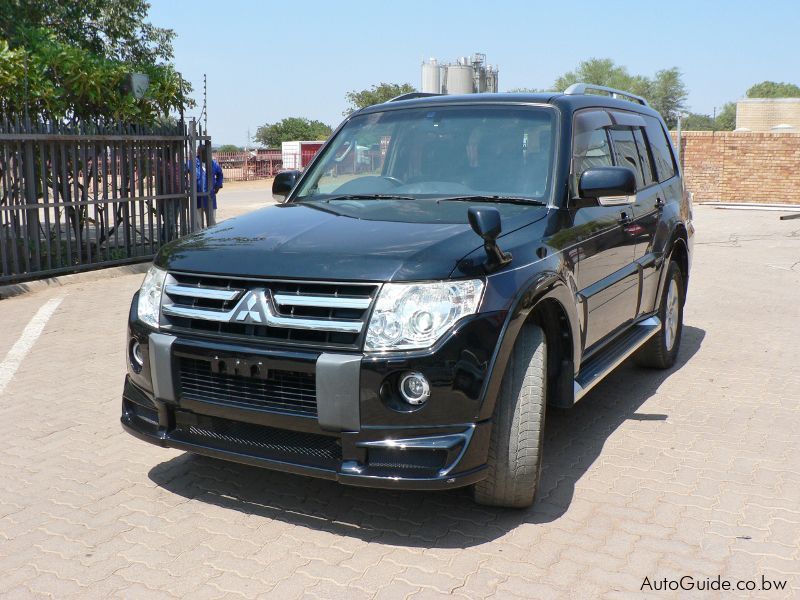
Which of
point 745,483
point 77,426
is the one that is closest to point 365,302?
point 745,483

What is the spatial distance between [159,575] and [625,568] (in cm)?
190

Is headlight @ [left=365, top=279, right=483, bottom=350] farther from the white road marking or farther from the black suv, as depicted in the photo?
the white road marking

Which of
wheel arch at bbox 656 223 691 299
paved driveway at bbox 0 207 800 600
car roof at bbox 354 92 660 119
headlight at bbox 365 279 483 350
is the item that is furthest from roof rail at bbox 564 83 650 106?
headlight at bbox 365 279 483 350

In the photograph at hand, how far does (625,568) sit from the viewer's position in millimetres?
3545

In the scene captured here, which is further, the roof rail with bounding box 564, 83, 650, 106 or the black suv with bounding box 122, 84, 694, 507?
the roof rail with bounding box 564, 83, 650, 106

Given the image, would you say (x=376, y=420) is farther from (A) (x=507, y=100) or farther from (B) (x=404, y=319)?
(A) (x=507, y=100)

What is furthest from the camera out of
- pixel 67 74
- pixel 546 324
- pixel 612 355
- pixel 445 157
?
pixel 67 74

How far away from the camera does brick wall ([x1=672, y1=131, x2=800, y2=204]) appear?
29.9 meters

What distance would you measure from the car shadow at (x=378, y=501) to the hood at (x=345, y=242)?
118 cm

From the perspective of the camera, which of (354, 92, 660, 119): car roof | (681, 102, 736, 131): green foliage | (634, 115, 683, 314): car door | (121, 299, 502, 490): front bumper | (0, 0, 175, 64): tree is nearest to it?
(121, 299, 502, 490): front bumper

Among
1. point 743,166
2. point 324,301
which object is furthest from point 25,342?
point 743,166

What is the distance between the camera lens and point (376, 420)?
3.48 metres

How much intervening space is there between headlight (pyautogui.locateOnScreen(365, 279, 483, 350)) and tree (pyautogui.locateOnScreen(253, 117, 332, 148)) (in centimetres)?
8425

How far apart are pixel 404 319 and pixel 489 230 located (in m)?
0.55
